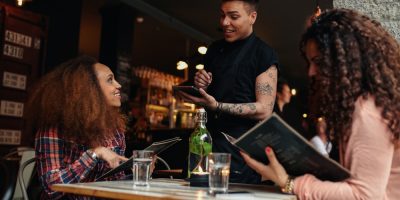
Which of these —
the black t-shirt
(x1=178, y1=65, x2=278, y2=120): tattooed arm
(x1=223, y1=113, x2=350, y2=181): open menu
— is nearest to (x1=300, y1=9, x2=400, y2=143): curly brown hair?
(x1=223, y1=113, x2=350, y2=181): open menu

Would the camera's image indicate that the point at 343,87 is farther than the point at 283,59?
No

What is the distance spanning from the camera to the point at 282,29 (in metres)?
8.42

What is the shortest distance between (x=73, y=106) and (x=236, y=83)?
89 centimetres

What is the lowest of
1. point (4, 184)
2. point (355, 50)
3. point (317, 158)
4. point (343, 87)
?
point (4, 184)

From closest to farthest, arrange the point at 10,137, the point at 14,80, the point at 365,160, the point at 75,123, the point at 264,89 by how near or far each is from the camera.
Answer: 1. the point at 365,160
2. the point at 75,123
3. the point at 264,89
4. the point at 10,137
5. the point at 14,80

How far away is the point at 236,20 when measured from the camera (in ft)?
8.32

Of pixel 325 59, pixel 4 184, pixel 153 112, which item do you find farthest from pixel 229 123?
pixel 153 112

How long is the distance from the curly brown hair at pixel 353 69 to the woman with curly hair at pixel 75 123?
103 centimetres

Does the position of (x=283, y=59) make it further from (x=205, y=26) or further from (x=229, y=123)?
(x=229, y=123)

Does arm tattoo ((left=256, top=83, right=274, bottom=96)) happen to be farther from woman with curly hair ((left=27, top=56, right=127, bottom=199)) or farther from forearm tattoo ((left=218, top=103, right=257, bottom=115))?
woman with curly hair ((left=27, top=56, right=127, bottom=199))

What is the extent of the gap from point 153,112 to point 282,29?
3.39 metres

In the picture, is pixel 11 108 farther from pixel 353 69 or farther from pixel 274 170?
pixel 353 69

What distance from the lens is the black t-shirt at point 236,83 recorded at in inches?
93.0

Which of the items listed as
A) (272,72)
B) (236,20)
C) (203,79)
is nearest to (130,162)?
(203,79)
